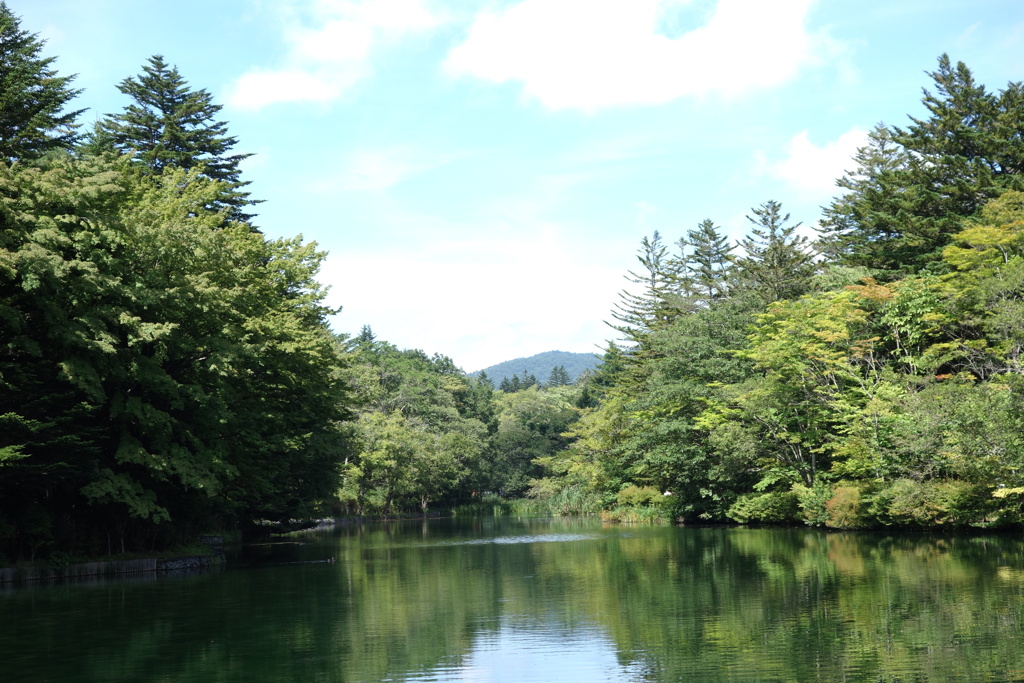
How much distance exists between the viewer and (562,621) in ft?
53.5

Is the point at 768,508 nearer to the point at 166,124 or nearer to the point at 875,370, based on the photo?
the point at 875,370

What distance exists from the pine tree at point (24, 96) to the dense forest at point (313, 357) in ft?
0.42

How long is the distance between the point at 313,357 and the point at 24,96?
50.2 ft

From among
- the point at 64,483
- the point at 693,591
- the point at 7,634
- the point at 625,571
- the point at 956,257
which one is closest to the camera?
the point at 7,634

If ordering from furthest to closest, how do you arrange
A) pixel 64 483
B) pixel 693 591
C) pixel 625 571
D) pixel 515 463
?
pixel 515 463, pixel 64 483, pixel 625 571, pixel 693 591

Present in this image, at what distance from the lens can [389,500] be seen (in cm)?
7988

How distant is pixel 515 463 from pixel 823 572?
8414cm

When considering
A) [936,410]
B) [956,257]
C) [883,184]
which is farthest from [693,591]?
[883,184]

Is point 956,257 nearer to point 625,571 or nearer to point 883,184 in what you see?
point 883,184

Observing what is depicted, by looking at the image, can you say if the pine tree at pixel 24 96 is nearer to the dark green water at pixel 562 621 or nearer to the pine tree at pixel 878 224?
the dark green water at pixel 562 621

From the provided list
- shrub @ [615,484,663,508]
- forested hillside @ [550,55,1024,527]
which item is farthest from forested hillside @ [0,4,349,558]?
shrub @ [615,484,663,508]

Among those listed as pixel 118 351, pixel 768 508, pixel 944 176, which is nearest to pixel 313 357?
pixel 118 351

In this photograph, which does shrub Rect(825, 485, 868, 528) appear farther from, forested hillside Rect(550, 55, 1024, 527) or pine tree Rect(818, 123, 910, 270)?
pine tree Rect(818, 123, 910, 270)

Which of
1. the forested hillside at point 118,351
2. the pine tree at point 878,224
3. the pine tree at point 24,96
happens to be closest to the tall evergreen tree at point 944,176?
the pine tree at point 878,224
